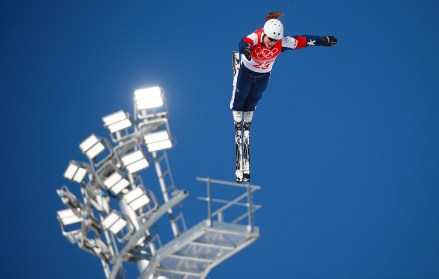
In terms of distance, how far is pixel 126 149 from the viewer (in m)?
19.8

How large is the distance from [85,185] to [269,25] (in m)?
9.39

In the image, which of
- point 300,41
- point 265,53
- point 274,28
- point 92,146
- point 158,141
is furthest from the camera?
point 92,146

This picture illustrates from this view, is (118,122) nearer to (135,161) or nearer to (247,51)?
(135,161)

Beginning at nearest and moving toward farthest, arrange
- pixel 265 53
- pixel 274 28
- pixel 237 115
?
pixel 274 28, pixel 265 53, pixel 237 115

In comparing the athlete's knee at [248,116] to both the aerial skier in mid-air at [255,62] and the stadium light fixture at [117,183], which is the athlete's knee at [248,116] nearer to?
the aerial skier in mid-air at [255,62]

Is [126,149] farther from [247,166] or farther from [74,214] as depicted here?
[247,166]

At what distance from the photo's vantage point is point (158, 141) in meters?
19.0

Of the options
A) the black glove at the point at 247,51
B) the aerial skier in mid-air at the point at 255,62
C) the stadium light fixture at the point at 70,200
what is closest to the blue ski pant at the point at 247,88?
the aerial skier in mid-air at the point at 255,62

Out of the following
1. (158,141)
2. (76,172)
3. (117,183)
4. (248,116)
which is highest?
(248,116)

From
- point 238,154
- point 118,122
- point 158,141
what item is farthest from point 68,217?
point 238,154

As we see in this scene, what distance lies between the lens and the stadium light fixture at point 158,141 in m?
18.9

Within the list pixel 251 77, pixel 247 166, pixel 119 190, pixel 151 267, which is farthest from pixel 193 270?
pixel 251 77

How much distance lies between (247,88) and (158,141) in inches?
253

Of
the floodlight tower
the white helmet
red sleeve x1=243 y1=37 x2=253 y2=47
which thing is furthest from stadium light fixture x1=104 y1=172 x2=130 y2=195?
the white helmet
